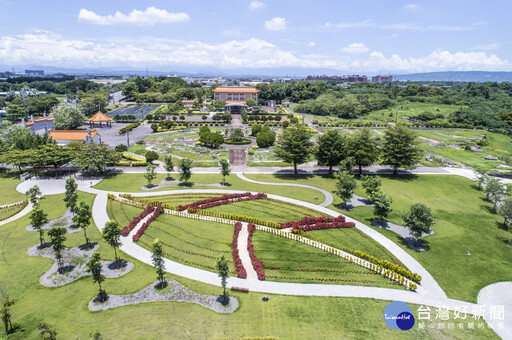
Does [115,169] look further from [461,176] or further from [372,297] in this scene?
[461,176]

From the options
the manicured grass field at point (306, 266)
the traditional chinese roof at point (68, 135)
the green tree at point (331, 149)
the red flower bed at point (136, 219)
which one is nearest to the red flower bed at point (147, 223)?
the red flower bed at point (136, 219)

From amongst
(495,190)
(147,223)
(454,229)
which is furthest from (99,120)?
(495,190)

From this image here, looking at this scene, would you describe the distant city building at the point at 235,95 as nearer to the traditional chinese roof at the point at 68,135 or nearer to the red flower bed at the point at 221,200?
the traditional chinese roof at the point at 68,135

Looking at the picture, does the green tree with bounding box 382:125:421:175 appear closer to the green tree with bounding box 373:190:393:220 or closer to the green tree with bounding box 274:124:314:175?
the green tree with bounding box 274:124:314:175

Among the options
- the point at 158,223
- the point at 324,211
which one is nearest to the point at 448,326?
the point at 324,211

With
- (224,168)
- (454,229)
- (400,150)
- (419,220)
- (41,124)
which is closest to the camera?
(419,220)

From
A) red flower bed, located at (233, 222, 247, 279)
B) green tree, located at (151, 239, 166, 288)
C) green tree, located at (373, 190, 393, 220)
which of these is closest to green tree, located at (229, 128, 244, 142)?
red flower bed, located at (233, 222, 247, 279)

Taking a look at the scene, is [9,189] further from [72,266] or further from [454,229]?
[454,229]
